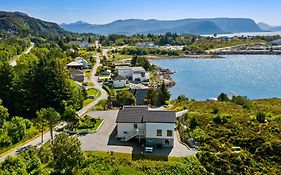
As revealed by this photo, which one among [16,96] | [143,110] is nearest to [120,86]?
[16,96]

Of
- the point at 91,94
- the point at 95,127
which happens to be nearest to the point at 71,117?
the point at 95,127

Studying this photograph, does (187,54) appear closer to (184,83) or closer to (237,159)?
(184,83)

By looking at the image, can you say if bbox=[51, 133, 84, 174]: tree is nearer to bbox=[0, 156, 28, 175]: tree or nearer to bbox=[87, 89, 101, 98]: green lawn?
bbox=[0, 156, 28, 175]: tree

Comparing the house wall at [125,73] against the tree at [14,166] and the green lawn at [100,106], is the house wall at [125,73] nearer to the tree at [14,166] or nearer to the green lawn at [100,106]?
the green lawn at [100,106]

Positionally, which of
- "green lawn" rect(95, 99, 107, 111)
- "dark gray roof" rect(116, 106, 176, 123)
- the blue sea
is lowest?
the blue sea

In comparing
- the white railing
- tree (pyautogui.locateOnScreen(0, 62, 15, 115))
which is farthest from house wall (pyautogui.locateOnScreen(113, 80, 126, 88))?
the white railing

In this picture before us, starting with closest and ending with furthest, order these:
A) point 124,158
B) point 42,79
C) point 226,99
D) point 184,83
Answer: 1. point 124,158
2. point 42,79
3. point 226,99
4. point 184,83

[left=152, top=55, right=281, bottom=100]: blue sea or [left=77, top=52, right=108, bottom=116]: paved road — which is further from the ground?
[left=77, top=52, right=108, bottom=116]: paved road
